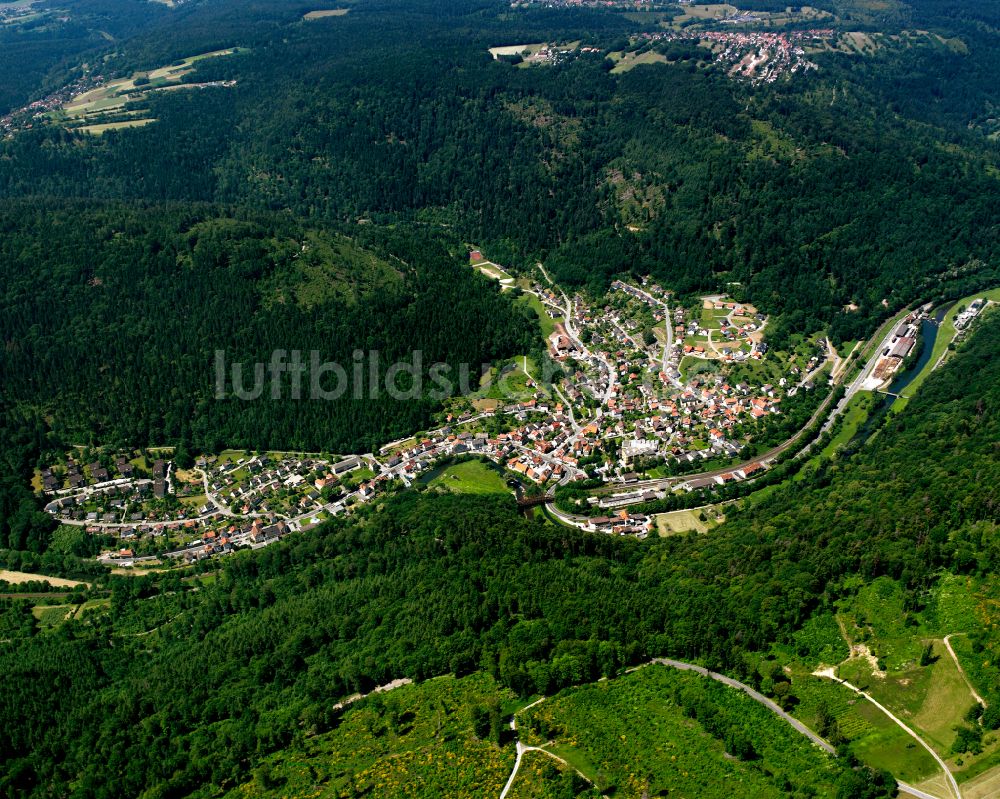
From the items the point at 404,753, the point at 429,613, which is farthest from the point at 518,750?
the point at 429,613

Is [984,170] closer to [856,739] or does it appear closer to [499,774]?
[856,739]

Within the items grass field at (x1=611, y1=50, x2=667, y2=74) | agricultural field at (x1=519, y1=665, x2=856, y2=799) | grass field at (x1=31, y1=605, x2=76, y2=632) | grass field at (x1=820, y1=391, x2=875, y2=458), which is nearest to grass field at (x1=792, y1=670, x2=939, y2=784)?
agricultural field at (x1=519, y1=665, x2=856, y2=799)

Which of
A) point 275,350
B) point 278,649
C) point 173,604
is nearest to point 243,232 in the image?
point 275,350

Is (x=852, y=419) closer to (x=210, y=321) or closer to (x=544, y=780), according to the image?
(x=544, y=780)

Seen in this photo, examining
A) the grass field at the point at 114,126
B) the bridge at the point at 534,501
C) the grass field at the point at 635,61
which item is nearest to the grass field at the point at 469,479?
the bridge at the point at 534,501

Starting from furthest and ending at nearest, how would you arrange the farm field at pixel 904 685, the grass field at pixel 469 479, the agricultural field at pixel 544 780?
the grass field at pixel 469 479 < the farm field at pixel 904 685 < the agricultural field at pixel 544 780

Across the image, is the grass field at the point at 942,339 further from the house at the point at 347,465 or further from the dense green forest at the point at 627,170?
the house at the point at 347,465
